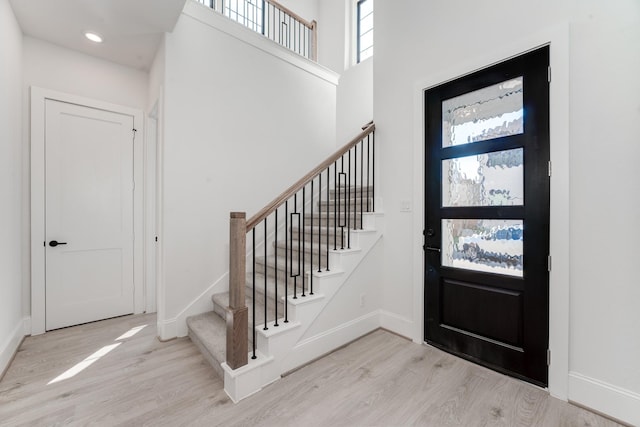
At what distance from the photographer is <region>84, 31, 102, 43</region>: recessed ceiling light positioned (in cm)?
262

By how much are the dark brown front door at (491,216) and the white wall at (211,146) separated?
194cm

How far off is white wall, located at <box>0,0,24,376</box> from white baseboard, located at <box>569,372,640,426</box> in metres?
3.98

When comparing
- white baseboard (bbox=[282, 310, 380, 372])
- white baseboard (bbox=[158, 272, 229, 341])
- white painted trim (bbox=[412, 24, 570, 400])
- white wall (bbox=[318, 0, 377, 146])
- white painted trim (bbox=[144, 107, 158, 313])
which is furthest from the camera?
white wall (bbox=[318, 0, 377, 146])

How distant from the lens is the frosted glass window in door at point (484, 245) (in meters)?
2.02

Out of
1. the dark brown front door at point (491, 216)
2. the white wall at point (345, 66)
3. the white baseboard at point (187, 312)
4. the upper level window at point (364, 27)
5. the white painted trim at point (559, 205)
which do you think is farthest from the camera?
the upper level window at point (364, 27)

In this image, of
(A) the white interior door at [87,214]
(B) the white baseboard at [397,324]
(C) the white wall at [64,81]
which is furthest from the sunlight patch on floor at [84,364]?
(B) the white baseboard at [397,324]

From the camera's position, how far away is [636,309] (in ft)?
5.15

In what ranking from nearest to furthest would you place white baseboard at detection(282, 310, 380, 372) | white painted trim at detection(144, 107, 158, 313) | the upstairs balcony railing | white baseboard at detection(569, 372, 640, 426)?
white baseboard at detection(569, 372, 640, 426) → white baseboard at detection(282, 310, 380, 372) → white painted trim at detection(144, 107, 158, 313) → the upstairs balcony railing

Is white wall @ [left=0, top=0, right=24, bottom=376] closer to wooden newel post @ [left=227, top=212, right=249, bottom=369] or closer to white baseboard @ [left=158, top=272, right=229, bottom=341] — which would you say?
white baseboard @ [left=158, top=272, right=229, bottom=341]

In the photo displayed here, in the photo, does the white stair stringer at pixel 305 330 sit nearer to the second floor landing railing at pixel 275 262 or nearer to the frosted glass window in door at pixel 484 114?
the second floor landing railing at pixel 275 262

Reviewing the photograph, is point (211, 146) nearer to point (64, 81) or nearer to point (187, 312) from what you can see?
point (64, 81)

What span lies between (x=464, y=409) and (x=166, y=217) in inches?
111

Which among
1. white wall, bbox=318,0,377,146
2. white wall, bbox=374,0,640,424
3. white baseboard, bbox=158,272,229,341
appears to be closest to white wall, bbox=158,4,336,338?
white baseboard, bbox=158,272,229,341

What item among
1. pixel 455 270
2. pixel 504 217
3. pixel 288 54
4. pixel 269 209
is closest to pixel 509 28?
pixel 504 217
